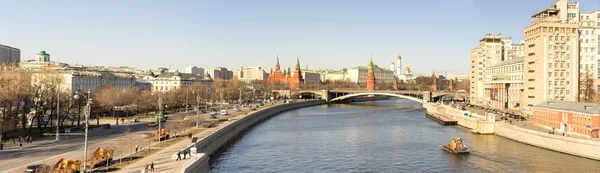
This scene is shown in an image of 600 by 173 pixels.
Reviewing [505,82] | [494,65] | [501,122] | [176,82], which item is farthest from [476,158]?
[176,82]

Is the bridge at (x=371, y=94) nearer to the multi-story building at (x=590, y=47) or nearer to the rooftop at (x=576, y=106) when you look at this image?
the multi-story building at (x=590, y=47)

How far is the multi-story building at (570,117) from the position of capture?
162 ft

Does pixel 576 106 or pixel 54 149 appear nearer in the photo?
pixel 54 149

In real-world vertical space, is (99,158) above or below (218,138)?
above

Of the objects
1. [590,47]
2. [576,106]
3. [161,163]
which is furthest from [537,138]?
[161,163]

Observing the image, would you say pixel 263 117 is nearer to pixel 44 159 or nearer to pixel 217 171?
pixel 217 171

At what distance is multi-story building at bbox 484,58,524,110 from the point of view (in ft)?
296

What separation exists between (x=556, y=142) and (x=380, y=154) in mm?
18708

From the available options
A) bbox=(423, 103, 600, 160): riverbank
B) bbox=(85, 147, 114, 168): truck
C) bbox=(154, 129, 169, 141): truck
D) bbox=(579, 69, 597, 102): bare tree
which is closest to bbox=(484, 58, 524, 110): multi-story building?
bbox=(579, 69, 597, 102): bare tree

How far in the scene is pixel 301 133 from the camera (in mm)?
69500

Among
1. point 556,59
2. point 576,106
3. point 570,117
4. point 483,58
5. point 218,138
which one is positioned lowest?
point 218,138

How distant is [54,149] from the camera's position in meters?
41.6

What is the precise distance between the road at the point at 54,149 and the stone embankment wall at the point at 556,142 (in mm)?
42077

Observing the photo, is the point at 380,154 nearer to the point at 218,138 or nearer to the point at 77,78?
the point at 218,138
